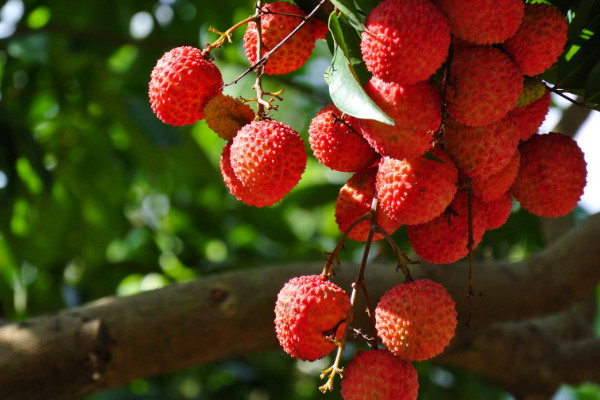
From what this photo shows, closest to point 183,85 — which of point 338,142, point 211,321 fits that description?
point 338,142

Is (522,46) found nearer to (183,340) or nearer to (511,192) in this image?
(511,192)

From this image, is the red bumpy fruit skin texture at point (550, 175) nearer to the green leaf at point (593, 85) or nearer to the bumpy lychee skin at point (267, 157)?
the green leaf at point (593, 85)

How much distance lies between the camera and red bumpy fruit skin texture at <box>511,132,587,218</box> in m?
0.85

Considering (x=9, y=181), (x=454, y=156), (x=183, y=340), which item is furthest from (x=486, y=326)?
(x=9, y=181)

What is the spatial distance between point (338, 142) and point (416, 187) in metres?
0.11

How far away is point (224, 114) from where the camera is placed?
2.71 feet

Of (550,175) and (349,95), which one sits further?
(550,175)

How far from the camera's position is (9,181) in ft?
6.47

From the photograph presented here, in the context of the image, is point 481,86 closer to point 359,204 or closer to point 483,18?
point 483,18

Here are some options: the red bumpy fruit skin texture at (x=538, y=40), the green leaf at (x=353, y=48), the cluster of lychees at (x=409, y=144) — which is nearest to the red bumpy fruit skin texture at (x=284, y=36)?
the cluster of lychees at (x=409, y=144)

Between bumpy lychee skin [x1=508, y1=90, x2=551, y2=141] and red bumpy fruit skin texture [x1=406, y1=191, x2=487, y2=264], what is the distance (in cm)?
10

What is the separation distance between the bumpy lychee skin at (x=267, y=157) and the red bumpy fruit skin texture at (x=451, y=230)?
0.18m

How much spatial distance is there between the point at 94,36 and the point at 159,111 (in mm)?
1486

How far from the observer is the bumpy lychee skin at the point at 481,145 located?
76 cm
